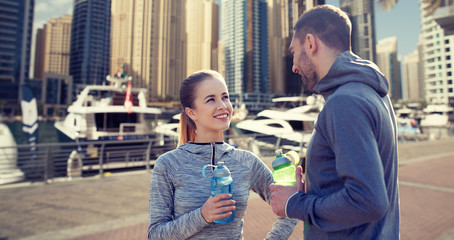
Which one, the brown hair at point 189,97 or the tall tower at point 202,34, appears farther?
the tall tower at point 202,34

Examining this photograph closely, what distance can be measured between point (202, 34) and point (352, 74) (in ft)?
12.9

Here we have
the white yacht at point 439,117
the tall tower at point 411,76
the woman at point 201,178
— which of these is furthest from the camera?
the tall tower at point 411,76

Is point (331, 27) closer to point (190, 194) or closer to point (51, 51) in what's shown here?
point (190, 194)

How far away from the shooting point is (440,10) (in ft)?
22.7

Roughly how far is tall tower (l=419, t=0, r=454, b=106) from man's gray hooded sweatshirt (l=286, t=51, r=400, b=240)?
61163mm

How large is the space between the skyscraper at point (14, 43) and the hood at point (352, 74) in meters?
84.9

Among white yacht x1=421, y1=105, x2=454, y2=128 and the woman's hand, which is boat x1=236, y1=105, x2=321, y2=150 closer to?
the woman's hand

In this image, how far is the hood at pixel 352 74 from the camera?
1013 mm

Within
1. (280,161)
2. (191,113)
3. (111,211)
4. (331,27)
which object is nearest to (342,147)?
(280,161)

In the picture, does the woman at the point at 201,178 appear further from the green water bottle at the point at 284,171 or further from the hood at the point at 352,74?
the hood at the point at 352,74

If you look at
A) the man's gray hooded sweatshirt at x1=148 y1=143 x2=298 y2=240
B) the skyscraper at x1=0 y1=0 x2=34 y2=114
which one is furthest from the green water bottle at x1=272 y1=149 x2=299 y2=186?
the skyscraper at x1=0 y1=0 x2=34 y2=114

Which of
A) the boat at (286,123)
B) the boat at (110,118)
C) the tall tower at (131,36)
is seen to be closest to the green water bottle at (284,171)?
the tall tower at (131,36)

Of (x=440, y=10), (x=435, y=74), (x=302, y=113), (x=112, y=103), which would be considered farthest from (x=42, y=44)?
(x=435, y=74)

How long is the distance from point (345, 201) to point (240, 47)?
7921 mm
